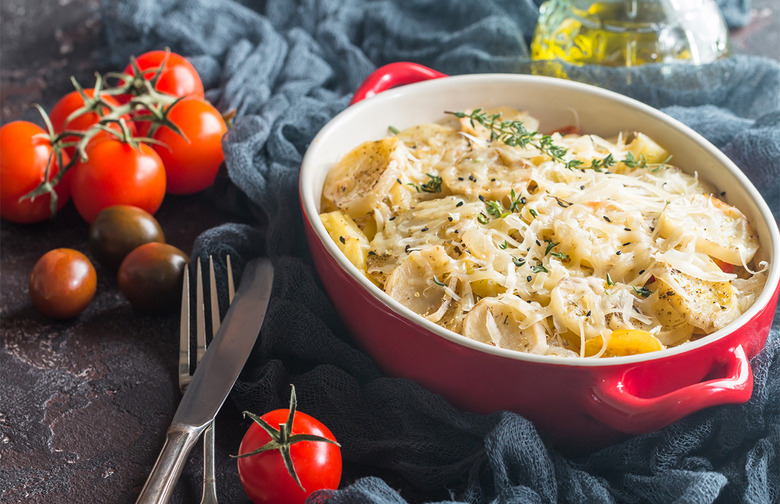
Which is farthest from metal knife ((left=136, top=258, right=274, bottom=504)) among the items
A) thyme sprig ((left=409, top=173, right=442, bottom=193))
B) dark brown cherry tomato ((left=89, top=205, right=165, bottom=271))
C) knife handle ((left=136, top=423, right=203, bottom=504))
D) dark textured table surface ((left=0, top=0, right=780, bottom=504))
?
thyme sprig ((left=409, top=173, right=442, bottom=193))

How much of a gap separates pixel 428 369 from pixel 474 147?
75 cm

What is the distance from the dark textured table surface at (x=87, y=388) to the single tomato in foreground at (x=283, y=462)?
152 millimetres

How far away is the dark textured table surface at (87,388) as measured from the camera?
5.68 feet

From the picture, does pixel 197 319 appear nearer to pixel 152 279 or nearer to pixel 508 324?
pixel 152 279

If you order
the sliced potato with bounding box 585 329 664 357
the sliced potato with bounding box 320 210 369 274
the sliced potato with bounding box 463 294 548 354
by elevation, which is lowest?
the sliced potato with bounding box 320 210 369 274

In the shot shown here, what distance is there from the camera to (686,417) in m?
1.69

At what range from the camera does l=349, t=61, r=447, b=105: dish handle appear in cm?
238

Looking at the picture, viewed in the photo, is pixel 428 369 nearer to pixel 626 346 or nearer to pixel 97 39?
pixel 626 346

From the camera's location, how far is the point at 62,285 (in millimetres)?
2053

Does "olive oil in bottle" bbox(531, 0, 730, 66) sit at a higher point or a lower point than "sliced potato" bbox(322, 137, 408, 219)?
higher

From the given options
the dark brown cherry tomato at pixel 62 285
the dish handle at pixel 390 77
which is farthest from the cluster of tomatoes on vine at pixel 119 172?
the dish handle at pixel 390 77

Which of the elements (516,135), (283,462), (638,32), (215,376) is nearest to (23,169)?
(215,376)

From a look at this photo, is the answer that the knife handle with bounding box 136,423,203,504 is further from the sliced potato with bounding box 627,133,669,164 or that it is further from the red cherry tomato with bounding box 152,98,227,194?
the sliced potato with bounding box 627,133,669,164

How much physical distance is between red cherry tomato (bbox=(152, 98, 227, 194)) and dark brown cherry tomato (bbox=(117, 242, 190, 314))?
18.3 inches
